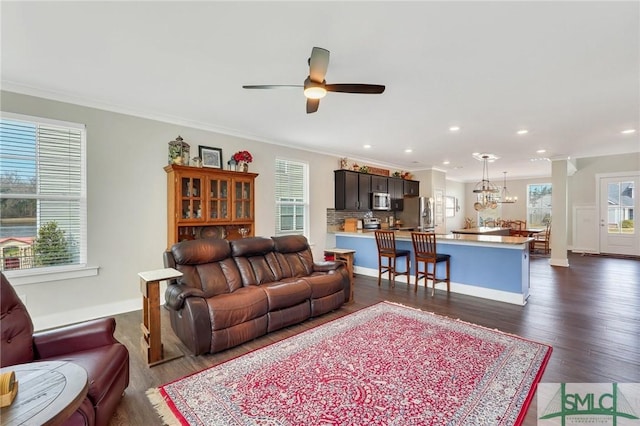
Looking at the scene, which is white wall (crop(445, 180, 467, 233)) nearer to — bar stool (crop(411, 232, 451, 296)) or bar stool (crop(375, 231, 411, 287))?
bar stool (crop(375, 231, 411, 287))

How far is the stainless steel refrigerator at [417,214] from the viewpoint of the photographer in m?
8.16

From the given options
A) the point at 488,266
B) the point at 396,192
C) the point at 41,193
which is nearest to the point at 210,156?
the point at 41,193

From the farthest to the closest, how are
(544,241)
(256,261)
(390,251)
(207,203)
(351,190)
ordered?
(544,241), (351,190), (390,251), (207,203), (256,261)

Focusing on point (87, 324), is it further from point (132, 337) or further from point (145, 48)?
point (145, 48)

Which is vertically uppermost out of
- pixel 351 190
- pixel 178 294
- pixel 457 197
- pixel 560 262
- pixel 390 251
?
pixel 457 197

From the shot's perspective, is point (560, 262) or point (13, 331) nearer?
point (13, 331)

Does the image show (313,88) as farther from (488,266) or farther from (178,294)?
(488,266)

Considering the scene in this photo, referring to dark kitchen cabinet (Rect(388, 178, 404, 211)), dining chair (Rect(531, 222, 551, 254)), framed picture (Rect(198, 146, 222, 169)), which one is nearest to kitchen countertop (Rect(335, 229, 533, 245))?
dark kitchen cabinet (Rect(388, 178, 404, 211))

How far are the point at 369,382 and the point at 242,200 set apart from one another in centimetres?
335

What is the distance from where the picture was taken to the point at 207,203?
4.32m

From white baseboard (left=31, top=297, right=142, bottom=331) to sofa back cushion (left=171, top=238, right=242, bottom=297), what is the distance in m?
1.37

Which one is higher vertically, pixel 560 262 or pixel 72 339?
pixel 72 339

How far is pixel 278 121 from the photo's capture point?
4.42 m

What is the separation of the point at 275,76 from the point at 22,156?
117 inches
